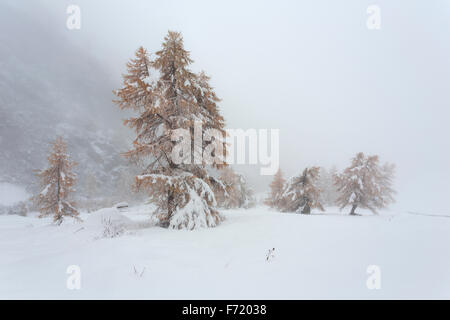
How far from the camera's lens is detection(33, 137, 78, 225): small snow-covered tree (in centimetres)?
1391

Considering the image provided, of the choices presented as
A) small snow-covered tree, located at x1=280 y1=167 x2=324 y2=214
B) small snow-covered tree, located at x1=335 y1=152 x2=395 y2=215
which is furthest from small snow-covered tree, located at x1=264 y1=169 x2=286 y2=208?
small snow-covered tree, located at x1=335 y1=152 x2=395 y2=215

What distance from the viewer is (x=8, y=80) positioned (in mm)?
82500

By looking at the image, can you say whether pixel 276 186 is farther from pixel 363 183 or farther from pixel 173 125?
pixel 173 125

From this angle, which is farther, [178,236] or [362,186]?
[362,186]

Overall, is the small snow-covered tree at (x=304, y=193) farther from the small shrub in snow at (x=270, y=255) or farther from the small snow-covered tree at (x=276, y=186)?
the small shrub in snow at (x=270, y=255)

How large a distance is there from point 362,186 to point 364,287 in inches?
673

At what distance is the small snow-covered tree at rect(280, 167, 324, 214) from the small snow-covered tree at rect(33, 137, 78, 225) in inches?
765

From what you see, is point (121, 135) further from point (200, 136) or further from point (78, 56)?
point (78, 56)

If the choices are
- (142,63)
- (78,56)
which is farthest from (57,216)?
(78,56)

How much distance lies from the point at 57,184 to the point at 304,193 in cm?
2196

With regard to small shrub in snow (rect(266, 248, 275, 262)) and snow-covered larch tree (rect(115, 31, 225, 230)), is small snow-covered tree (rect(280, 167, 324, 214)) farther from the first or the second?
small shrub in snow (rect(266, 248, 275, 262))

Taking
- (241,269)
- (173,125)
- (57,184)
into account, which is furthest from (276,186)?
(57,184)

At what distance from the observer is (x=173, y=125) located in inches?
295

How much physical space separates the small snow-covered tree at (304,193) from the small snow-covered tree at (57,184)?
19443 mm
